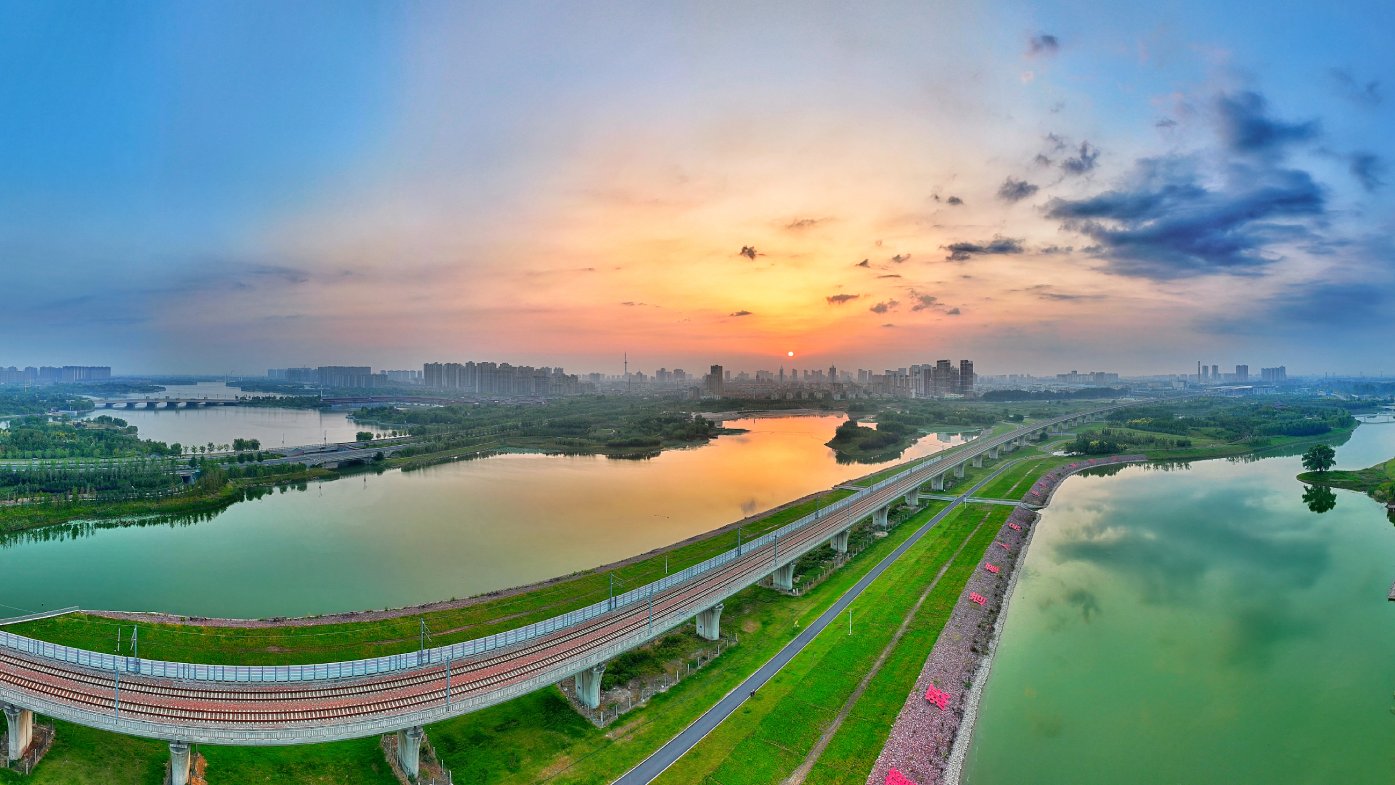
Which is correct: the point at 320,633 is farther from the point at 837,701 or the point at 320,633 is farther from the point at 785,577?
the point at 785,577

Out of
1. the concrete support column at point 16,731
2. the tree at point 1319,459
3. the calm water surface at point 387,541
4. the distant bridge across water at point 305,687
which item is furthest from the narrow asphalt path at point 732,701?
the tree at point 1319,459

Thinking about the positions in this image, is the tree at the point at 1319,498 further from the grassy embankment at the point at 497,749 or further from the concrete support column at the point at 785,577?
the grassy embankment at the point at 497,749

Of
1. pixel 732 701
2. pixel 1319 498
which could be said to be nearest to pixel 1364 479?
pixel 1319 498

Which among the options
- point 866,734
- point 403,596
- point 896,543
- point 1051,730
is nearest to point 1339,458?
point 896,543

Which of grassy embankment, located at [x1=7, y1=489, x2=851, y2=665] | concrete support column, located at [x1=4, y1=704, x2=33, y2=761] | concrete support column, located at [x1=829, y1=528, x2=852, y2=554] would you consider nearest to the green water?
concrete support column, located at [x1=829, y1=528, x2=852, y2=554]

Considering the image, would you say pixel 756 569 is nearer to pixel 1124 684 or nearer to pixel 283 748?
pixel 1124 684

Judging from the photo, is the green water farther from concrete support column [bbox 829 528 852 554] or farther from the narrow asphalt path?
concrete support column [bbox 829 528 852 554]
